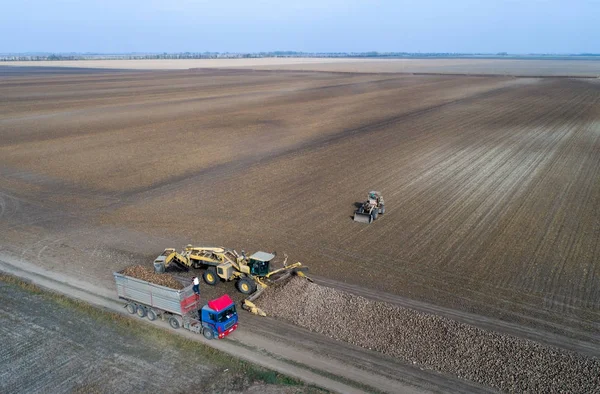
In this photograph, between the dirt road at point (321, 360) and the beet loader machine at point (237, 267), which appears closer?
the dirt road at point (321, 360)

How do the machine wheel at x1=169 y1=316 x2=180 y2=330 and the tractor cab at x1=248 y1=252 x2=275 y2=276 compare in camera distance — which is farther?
the tractor cab at x1=248 y1=252 x2=275 y2=276

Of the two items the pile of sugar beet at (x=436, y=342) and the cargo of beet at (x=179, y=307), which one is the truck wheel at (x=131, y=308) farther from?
the pile of sugar beet at (x=436, y=342)

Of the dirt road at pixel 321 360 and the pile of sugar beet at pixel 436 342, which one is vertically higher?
the pile of sugar beet at pixel 436 342

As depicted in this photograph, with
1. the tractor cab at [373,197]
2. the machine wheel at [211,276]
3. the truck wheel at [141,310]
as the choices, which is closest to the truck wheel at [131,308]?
the truck wheel at [141,310]

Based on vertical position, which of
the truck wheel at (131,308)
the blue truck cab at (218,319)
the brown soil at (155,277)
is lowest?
the truck wheel at (131,308)

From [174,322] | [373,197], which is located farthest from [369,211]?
[174,322]

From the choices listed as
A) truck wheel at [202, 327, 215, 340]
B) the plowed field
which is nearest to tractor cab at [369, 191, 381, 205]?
the plowed field

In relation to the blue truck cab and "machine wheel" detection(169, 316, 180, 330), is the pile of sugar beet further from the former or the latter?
"machine wheel" detection(169, 316, 180, 330)
